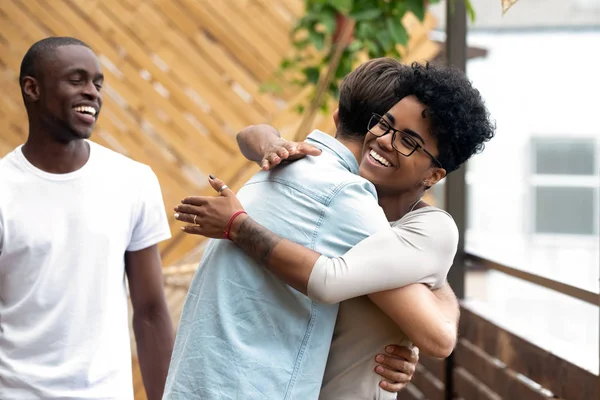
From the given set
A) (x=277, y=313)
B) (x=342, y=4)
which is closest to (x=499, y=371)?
(x=342, y=4)

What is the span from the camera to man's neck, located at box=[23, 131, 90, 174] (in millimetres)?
1764

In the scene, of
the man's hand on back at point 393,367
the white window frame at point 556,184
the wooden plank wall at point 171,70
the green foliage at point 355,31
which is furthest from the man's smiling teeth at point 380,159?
the white window frame at point 556,184

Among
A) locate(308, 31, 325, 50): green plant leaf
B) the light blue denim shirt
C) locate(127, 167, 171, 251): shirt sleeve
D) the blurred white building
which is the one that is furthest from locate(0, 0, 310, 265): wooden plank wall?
the blurred white building

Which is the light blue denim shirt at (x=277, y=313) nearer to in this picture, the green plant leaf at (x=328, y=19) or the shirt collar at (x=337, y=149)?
the shirt collar at (x=337, y=149)

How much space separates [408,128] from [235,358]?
382mm

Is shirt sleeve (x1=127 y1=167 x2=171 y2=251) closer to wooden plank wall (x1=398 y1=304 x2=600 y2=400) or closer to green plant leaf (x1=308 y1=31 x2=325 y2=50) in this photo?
wooden plank wall (x1=398 y1=304 x2=600 y2=400)

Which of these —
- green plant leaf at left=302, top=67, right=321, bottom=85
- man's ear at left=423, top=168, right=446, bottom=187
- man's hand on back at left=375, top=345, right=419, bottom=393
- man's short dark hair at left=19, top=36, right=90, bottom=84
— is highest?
green plant leaf at left=302, top=67, right=321, bottom=85

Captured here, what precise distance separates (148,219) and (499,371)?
4.76ft

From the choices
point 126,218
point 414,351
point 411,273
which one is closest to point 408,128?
point 411,273

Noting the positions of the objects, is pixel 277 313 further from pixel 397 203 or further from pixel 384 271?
pixel 397 203

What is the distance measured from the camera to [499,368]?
288cm

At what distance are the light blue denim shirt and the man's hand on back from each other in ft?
0.27

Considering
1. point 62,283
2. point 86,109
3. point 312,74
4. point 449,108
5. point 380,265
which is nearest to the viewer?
point 380,265

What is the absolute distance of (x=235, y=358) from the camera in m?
1.17
